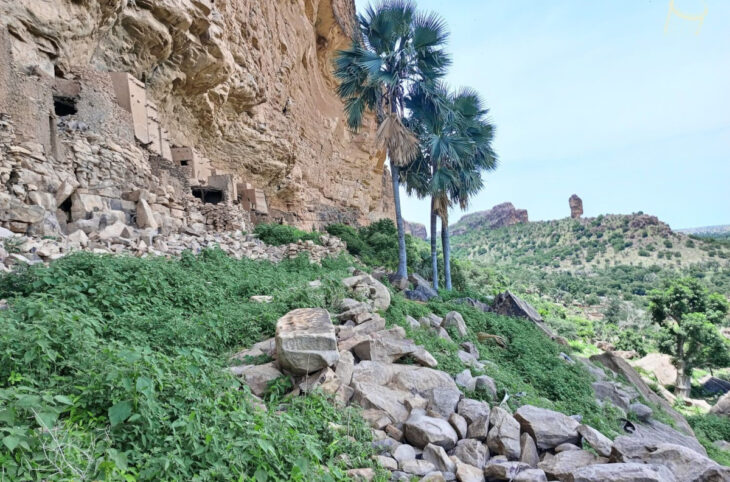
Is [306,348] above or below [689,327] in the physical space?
above

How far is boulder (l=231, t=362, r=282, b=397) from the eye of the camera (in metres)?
3.23

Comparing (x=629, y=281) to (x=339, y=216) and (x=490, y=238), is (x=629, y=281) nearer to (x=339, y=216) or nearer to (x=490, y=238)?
(x=490, y=238)

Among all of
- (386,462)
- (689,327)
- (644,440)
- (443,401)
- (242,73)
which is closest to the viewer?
(386,462)

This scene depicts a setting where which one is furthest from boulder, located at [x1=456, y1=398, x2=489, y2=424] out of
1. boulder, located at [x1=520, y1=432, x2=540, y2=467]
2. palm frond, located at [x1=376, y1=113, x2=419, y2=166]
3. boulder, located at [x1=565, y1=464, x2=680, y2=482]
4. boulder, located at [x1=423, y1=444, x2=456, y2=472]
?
palm frond, located at [x1=376, y1=113, x2=419, y2=166]

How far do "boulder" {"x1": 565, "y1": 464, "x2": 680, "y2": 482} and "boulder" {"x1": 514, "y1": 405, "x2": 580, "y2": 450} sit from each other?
0.50m

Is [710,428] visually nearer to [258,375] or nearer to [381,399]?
[381,399]

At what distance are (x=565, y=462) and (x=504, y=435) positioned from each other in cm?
49

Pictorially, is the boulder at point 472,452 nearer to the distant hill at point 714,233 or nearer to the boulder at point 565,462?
the boulder at point 565,462

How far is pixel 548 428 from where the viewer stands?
3439mm

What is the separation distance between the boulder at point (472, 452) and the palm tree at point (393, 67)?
8723mm

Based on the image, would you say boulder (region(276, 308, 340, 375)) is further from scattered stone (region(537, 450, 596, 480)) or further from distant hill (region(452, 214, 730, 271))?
distant hill (region(452, 214, 730, 271))

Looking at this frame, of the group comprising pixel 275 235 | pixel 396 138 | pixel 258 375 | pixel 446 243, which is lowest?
pixel 258 375

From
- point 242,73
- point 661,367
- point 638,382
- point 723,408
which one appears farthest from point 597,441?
point 661,367

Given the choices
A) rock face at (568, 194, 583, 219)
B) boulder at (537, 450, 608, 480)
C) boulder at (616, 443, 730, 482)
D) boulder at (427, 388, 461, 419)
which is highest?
rock face at (568, 194, 583, 219)
